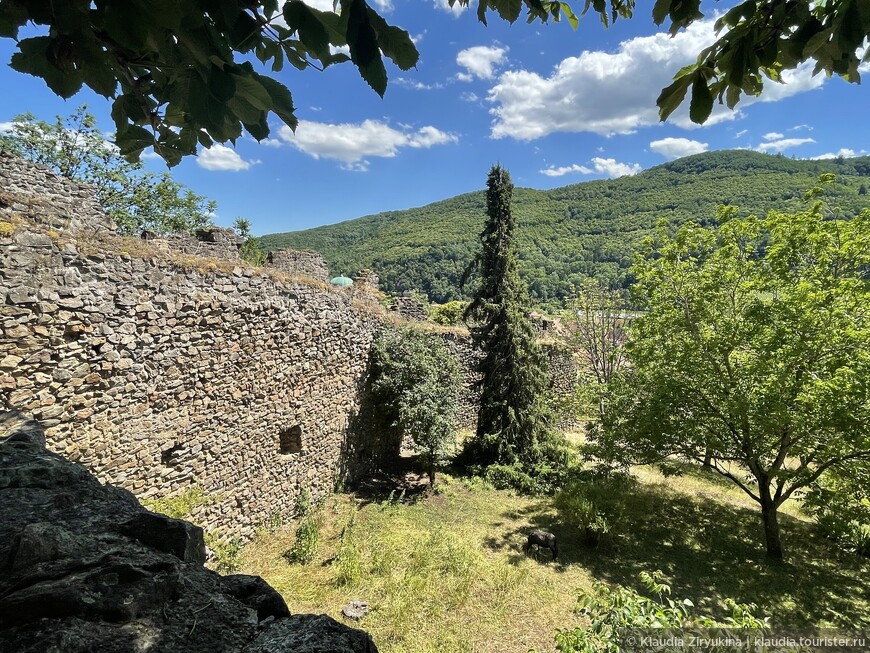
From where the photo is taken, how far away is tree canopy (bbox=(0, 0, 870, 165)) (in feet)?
3.52

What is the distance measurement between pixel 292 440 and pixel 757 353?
9.15 metres

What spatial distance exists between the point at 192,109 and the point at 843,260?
10999 mm

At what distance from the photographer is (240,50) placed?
4.17 feet

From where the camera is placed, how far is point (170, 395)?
580 centimetres

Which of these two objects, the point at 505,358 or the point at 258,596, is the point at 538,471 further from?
the point at 258,596

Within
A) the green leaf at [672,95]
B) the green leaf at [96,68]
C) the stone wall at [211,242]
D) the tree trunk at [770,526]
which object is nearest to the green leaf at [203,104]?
the green leaf at [96,68]

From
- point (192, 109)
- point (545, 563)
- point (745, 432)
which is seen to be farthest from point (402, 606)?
point (745, 432)

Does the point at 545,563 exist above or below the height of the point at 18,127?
below

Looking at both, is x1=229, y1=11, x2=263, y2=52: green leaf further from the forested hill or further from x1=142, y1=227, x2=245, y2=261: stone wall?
the forested hill

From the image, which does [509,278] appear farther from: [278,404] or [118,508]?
[118,508]

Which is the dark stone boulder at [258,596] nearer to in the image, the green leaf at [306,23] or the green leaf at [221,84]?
the green leaf at [221,84]

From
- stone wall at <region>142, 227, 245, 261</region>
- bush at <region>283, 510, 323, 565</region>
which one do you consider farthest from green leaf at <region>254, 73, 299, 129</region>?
stone wall at <region>142, 227, 245, 261</region>

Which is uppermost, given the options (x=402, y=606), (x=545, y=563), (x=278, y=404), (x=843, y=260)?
(x=843, y=260)

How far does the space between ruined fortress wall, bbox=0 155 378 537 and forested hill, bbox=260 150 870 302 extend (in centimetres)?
4063
